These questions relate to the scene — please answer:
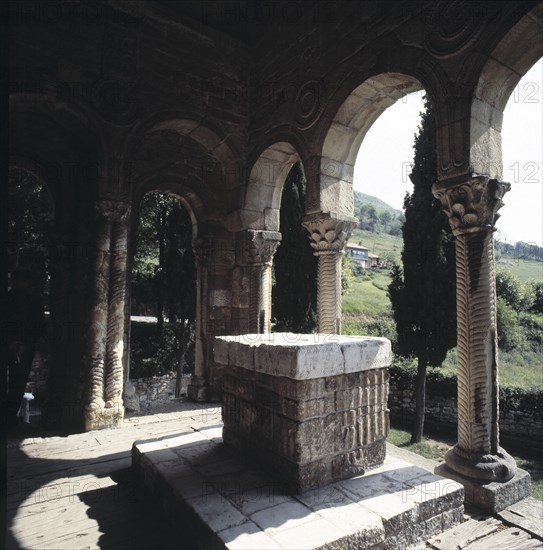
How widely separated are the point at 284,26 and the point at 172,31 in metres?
1.54

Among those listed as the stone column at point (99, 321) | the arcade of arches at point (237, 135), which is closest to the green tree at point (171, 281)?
the arcade of arches at point (237, 135)

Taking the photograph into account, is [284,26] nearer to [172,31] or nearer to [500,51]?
[172,31]

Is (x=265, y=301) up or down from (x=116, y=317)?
up

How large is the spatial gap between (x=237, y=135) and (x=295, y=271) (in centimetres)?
623

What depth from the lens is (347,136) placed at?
181 inches

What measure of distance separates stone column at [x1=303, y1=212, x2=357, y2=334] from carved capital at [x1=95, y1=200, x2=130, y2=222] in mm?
2254

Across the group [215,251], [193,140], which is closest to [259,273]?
[215,251]

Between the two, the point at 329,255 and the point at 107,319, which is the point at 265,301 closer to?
the point at 329,255

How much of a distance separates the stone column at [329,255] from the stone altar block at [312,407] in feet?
6.15

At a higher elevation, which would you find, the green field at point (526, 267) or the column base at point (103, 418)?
the green field at point (526, 267)

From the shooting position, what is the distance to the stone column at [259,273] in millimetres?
5645

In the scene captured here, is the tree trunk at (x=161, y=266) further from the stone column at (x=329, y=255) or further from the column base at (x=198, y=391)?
the stone column at (x=329, y=255)

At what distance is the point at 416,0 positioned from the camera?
11.7ft

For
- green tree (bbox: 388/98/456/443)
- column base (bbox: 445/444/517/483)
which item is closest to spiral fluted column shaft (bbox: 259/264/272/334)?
column base (bbox: 445/444/517/483)
